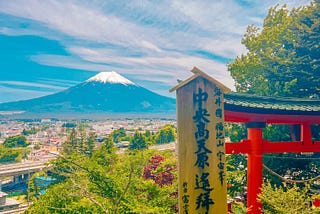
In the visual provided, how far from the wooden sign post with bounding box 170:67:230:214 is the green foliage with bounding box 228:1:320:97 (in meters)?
8.52

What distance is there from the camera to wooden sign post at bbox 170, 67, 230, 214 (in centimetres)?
432

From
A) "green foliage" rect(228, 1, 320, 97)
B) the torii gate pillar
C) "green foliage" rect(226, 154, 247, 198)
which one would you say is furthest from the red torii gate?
"green foliage" rect(228, 1, 320, 97)

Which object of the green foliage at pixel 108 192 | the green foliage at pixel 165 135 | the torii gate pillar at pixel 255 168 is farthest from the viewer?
the green foliage at pixel 165 135

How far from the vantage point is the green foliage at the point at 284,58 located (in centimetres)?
1204

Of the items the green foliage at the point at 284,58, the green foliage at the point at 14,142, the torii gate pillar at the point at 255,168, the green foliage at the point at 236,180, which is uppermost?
the green foliage at the point at 284,58

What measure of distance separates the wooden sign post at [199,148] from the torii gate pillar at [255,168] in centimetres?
321

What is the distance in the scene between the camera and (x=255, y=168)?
284 inches

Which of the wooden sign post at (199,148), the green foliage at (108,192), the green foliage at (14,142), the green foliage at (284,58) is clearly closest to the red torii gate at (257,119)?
the green foliage at (108,192)

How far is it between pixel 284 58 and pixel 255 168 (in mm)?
7505

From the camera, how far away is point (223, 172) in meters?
4.42

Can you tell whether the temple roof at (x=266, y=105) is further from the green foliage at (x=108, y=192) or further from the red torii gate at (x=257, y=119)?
the green foliage at (x=108, y=192)

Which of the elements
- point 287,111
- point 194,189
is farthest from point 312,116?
point 194,189

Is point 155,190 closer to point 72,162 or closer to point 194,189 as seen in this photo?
→ point 72,162

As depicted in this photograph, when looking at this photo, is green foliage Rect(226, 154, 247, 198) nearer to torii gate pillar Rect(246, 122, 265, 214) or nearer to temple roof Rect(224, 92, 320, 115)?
torii gate pillar Rect(246, 122, 265, 214)
